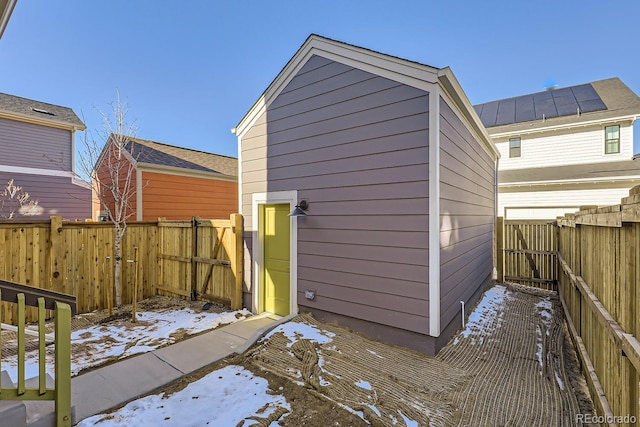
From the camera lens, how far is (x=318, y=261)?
4.69 metres

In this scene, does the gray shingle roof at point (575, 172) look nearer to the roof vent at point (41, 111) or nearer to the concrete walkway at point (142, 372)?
the concrete walkway at point (142, 372)

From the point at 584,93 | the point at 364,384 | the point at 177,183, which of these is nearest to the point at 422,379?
the point at 364,384

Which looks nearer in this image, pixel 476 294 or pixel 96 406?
pixel 96 406

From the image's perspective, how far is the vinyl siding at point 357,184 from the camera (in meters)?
3.75

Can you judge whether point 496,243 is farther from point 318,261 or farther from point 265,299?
point 265,299

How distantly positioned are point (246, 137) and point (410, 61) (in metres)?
3.48

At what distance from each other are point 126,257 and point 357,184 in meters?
5.68

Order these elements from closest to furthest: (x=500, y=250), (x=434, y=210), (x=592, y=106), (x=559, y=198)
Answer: (x=434, y=210), (x=500, y=250), (x=559, y=198), (x=592, y=106)

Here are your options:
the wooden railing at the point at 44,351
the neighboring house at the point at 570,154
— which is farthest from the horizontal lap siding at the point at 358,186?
the neighboring house at the point at 570,154

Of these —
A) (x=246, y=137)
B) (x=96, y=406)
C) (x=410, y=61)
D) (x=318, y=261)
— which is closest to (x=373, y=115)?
(x=410, y=61)

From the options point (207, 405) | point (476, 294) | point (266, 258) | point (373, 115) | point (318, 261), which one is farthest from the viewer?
point (476, 294)

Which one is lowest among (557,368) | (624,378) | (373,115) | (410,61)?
(557,368)

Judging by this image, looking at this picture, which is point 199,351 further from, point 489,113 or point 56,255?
point 489,113

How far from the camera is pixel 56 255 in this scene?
535cm
